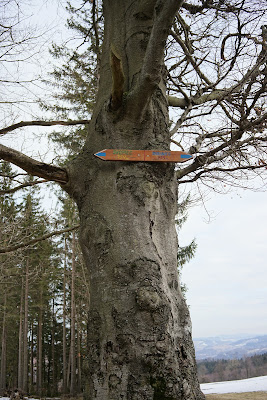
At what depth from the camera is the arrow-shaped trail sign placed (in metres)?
2.44

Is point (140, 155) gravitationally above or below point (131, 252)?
above

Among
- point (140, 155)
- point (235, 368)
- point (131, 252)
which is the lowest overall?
point (235, 368)

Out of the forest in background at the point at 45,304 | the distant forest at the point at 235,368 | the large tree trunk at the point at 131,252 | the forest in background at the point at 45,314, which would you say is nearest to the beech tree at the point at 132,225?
the large tree trunk at the point at 131,252

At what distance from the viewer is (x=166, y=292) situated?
2217mm

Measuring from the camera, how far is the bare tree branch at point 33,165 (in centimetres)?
258

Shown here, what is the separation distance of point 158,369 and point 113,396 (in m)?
0.29

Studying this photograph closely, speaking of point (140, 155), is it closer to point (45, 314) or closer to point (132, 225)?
point (132, 225)

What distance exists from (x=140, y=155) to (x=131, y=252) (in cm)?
71

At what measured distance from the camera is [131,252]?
7.19ft

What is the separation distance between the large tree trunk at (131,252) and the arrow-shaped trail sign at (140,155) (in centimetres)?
5

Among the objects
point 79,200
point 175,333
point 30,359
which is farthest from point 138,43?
point 30,359

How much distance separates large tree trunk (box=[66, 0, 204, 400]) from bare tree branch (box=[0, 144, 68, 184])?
0.34 ft

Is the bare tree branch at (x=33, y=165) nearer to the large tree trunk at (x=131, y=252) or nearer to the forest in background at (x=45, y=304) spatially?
the large tree trunk at (x=131, y=252)

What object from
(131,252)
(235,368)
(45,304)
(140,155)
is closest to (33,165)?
(140,155)
